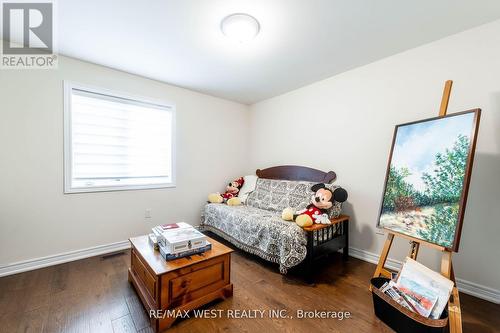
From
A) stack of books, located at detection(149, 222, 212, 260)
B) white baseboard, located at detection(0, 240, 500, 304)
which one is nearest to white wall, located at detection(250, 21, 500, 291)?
white baseboard, located at detection(0, 240, 500, 304)

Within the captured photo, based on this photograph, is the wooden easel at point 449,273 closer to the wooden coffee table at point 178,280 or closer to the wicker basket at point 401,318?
the wicker basket at point 401,318

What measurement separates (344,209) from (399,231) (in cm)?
98

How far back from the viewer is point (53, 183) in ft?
7.40

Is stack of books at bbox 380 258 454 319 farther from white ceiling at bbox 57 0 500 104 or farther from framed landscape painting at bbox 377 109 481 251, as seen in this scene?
white ceiling at bbox 57 0 500 104

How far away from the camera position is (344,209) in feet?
8.66

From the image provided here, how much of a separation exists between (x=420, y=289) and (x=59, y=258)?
3286 mm

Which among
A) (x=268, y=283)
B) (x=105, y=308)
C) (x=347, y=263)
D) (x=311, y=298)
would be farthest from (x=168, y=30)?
(x=347, y=263)

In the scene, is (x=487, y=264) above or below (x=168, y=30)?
below

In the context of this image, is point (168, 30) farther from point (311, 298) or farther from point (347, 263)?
point (347, 263)

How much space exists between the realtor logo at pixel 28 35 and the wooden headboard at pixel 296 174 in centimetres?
291

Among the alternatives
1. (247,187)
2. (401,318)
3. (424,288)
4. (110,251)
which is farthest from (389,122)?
(110,251)

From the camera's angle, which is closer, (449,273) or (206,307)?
(449,273)

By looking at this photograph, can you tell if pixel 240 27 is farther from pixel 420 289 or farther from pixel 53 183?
pixel 53 183

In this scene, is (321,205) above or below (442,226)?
below
